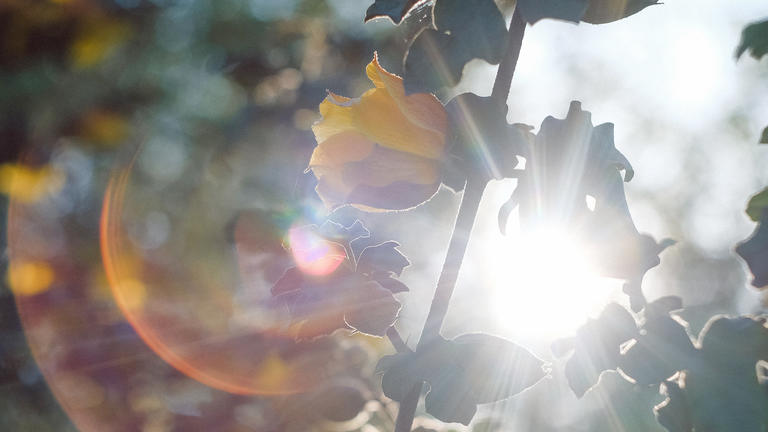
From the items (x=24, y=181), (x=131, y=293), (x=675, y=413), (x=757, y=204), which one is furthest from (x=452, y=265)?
(x=24, y=181)

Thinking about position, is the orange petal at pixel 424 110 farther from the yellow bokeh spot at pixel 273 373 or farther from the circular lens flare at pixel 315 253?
the yellow bokeh spot at pixel 273 373

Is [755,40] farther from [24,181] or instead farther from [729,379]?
[24,181]

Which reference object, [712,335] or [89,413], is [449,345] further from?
[89,413]

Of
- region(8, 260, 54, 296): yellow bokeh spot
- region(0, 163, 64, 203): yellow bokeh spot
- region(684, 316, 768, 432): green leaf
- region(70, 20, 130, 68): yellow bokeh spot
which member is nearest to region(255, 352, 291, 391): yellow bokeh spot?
region(684, 316, 768, 432): green leaf

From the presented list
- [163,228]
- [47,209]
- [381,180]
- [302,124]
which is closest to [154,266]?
[163,228]

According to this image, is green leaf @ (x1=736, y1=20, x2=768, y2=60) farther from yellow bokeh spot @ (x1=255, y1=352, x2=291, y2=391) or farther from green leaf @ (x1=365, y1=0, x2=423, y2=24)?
yellow bokeh spot @ (x1=255, y1=352, x2=291, y2=391)
